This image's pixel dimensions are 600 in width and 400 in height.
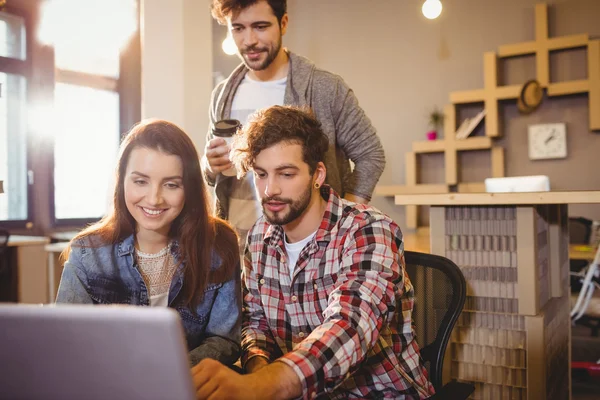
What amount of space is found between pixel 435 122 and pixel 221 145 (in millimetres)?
3943

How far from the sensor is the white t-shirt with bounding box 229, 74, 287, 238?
1897 mm

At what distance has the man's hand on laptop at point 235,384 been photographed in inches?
32.1

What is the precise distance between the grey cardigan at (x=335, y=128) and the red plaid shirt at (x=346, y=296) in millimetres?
378

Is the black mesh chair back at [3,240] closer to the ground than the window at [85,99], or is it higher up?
closer to the ground

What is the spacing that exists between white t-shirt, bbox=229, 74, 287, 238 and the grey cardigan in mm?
34

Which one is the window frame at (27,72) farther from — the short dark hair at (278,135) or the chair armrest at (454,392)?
the chair armrest at (454,392)

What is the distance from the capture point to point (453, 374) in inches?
80.3

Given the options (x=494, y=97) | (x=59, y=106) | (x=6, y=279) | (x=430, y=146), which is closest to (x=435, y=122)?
(x=430, y=146)

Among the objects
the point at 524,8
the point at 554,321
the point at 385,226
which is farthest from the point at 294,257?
the point at 524,8

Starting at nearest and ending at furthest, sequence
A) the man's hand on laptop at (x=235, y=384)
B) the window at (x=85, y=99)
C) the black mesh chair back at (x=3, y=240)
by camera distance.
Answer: the man's hand on laptop at (x=235, y=384)
the black mesh chair back at (x=3, y=240)
the window at (x=85, y=99)

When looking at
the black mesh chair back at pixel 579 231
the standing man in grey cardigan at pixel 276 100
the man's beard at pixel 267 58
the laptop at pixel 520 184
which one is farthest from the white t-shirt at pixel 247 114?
the black mesh chair back at pixel 579 231

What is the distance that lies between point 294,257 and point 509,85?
13.6 feet

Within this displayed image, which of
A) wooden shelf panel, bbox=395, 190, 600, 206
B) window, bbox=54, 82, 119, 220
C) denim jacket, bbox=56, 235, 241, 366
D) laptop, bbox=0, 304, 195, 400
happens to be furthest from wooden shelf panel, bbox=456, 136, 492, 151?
laptop, bbox=0, 304, 195, 400

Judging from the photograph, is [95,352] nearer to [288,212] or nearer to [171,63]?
[288,212]
